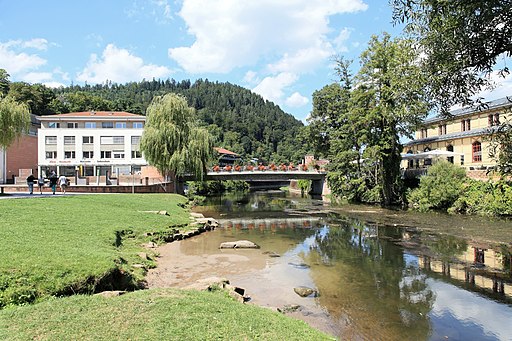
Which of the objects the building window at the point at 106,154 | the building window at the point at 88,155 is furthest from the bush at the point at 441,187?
the building window at the point at 88,155

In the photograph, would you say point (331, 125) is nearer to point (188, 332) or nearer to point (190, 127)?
point (190, 127)

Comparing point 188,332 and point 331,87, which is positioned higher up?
point 331,87

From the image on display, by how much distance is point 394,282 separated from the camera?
12742mm

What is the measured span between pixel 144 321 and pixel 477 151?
145ft

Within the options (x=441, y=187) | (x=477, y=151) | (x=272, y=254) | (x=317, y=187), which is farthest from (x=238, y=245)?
(x=317, y=187)

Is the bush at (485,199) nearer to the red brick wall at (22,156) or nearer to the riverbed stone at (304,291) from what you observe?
the riverbed stone at (304,291)

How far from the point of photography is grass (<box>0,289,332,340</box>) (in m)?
6.03

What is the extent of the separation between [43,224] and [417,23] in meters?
13.9

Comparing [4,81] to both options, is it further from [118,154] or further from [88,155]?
[118,154]

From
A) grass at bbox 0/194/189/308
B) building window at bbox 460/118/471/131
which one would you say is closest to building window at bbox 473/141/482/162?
building window at bbox 460/118/471/131

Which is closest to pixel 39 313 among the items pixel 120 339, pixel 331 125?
pixel 120 339

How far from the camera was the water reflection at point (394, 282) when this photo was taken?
9.16m

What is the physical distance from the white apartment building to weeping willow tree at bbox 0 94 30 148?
130 feet

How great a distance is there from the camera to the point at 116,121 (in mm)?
70812
